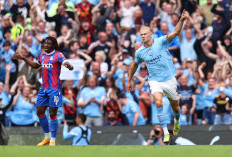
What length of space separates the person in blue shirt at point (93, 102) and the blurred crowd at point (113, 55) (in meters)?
0.03

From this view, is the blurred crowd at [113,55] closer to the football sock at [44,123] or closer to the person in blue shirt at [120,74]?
the person in blue shirt at [120,74]

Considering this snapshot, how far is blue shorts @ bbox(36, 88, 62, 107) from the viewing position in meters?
10.7

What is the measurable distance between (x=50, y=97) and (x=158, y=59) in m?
2.27

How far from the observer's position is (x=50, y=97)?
35.1ft

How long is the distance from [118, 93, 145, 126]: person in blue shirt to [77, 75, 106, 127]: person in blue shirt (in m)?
0.63

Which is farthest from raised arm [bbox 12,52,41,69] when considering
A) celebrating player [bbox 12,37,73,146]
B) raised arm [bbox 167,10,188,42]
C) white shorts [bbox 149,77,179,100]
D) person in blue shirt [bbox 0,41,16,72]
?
person in blue shirt [bbox 0,41,16,72]

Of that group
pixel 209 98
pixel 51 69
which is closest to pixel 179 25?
pixel 51 69

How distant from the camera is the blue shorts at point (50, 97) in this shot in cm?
1069

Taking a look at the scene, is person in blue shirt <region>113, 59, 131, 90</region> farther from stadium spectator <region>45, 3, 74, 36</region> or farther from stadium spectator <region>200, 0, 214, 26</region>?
stadium spectator <region>200, 0, 214, 26</region>

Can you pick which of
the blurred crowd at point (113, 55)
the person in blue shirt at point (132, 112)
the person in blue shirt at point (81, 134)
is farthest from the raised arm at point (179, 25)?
the person in blue shirt at point (132, 112)

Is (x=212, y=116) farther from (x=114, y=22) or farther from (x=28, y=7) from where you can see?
(x=28, y=7)

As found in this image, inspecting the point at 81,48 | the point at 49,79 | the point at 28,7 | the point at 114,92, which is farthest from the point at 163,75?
the point at 28,7

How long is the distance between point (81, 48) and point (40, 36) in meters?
1.42

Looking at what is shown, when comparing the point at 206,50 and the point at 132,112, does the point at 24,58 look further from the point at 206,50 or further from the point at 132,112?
the point at 206,50
